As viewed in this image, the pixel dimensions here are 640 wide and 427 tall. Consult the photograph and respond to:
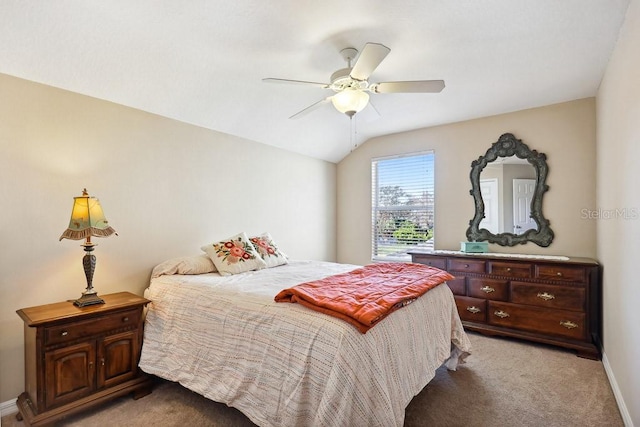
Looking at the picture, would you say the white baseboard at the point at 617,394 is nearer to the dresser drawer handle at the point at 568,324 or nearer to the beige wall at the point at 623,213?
the beige wall at the point at 623,213

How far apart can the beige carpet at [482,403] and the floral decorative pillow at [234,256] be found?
99 centimetres

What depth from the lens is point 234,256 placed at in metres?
3.05

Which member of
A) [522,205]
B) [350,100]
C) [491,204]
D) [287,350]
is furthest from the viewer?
[491,204]

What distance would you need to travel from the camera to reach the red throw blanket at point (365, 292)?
1.64 metres

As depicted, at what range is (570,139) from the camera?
11.4 feet

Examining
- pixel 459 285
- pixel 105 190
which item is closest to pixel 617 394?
pixel 459 285

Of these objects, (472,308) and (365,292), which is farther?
(472,308)

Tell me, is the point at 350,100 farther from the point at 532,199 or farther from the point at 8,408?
the point at 8,408

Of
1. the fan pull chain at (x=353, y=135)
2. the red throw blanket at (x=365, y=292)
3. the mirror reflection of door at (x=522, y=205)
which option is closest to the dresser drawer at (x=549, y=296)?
the mirror reflection of door at (x=522, y=205)

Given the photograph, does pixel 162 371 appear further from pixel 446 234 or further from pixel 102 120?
pixel 446 234

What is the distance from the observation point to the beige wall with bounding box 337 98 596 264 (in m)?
3.41

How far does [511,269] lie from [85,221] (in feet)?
12.2

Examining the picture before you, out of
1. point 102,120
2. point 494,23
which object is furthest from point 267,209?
point 494,23

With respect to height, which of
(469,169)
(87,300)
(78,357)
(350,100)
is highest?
(350,100)
